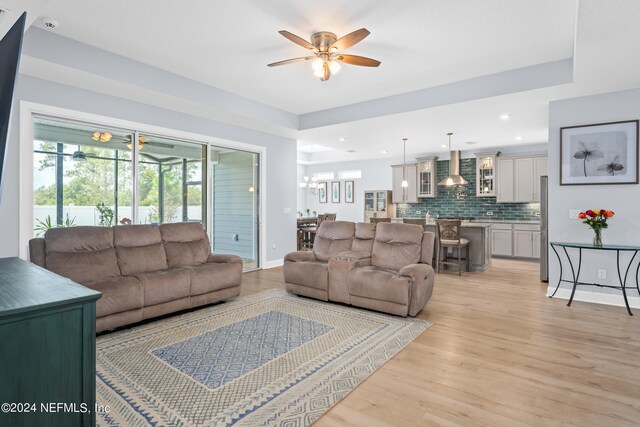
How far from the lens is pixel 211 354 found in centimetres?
283

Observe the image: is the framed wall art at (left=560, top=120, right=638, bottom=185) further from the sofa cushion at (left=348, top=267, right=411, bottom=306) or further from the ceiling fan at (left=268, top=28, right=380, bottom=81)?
the ceiling fan at (left=268, top=28, right=380, bottom=81)

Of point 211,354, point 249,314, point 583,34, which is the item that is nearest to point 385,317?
point 249,314

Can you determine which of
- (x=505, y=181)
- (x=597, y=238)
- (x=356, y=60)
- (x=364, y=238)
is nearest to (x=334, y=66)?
(x=356, y=60)

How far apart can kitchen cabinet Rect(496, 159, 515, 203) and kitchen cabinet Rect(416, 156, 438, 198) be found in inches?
61.2

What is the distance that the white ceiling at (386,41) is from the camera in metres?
3.03

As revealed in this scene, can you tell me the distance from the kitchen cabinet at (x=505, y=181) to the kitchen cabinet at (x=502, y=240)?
649mm

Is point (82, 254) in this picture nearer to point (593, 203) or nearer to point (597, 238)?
point (597, 238)

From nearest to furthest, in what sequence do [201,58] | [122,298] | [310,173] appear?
[122,298], [201,58], [310,173]

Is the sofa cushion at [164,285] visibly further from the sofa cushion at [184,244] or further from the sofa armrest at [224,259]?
the sofa armrest at [224,259]

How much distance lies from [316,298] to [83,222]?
10.2 ft

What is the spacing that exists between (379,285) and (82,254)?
10.2 feet

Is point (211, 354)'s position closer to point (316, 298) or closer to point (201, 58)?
point (316, 298)

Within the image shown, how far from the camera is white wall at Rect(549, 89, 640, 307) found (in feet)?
13.9

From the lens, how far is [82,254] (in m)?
3.55
